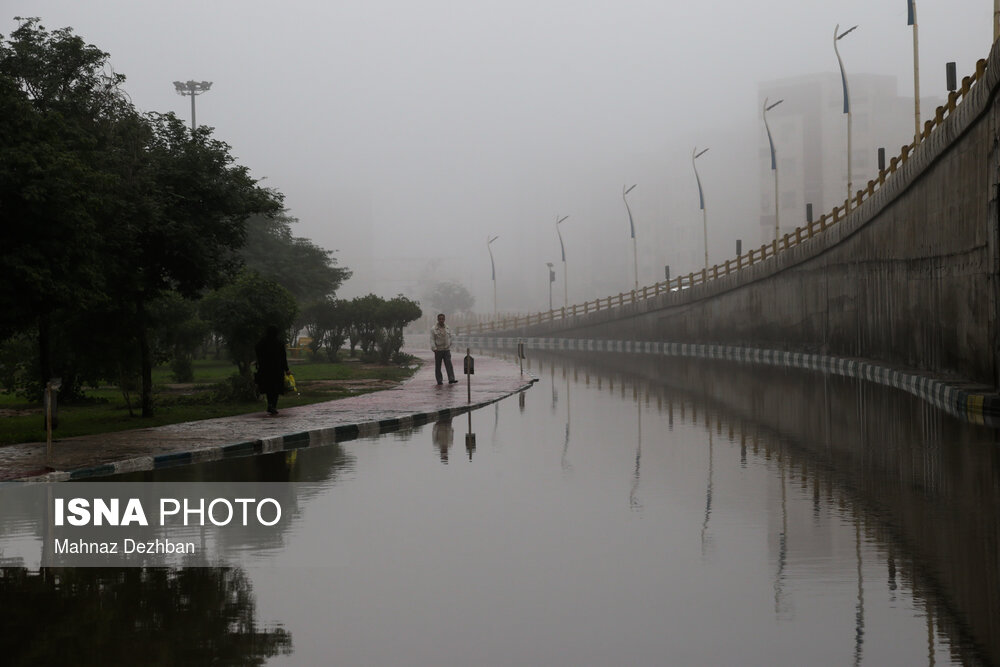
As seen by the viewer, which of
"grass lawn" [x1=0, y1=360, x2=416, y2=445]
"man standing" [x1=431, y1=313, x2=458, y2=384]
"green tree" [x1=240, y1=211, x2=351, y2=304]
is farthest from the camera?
"green tree" [x1=240, y1=211, x2=351, y2=304]

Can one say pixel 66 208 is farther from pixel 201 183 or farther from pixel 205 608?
pixel 205 608

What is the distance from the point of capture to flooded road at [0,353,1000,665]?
19.6 ft

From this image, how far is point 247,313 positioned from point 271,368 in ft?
16.9

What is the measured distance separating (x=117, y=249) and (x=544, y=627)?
14.3 meters

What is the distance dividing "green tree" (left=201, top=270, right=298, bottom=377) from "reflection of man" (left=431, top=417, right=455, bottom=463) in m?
6.76

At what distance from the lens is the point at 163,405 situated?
2402 cm

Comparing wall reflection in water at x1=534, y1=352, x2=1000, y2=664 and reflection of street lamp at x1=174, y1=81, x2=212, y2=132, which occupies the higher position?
reflection of street lamp at x1=174, y1=81, x2=212, y2=132

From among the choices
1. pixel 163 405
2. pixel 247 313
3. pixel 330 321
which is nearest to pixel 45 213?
pixel 163 405

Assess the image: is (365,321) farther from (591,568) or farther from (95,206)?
(591,568)

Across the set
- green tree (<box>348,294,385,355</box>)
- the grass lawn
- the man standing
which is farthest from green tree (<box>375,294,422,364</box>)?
the man standing

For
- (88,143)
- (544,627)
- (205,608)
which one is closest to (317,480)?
(205,608)

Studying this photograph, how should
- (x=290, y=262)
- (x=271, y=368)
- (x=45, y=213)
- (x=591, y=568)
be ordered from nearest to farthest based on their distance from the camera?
(x=591, y=568) → (x=45, y=213) → (x=271, y=368) → (x=290, y=262)

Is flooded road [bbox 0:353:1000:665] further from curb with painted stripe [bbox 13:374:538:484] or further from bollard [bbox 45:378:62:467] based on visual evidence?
bollard [bbox 45:378:62:467]

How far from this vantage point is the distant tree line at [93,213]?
15.8m
